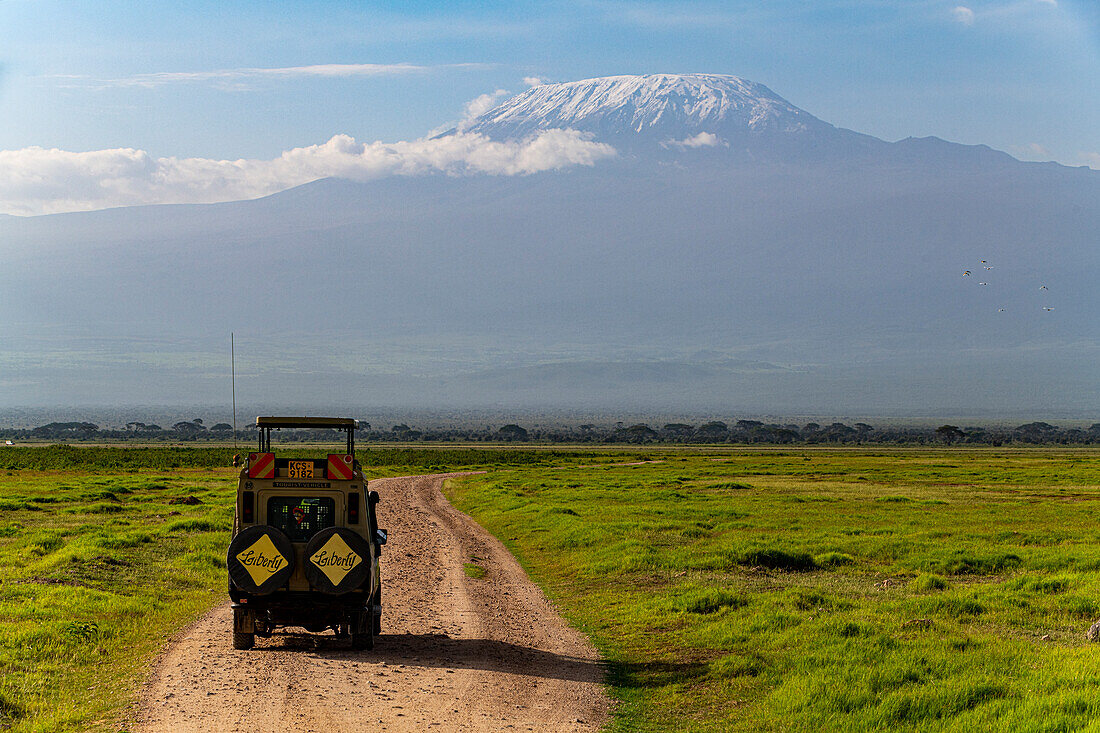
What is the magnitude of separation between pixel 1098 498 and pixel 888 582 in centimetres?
3873

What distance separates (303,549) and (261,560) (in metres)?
0.57

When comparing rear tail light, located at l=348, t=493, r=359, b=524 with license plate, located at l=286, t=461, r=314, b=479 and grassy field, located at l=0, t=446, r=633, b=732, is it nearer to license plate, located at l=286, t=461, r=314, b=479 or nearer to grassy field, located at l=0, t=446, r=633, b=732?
license plate, located at l=286, t=461, r=314, b=479

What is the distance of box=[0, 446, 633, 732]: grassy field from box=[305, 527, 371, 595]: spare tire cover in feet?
8.02

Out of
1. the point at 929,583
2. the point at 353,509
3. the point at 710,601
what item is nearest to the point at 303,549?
the point at 353,509

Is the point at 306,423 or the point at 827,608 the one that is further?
the point at 827,608

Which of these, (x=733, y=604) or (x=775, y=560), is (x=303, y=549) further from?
(x=775, y=560)

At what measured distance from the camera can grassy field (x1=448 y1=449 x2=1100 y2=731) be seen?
1161cm

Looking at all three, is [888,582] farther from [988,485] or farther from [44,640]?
[988,485]

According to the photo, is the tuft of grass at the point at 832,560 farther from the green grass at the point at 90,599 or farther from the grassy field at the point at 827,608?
the green grass at the point at 90,599

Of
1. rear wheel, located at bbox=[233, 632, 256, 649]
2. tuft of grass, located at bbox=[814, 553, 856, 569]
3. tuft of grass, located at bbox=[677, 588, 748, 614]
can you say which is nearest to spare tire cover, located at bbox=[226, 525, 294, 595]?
rear wheel, located at bbox=[233, 632, 256, 649]

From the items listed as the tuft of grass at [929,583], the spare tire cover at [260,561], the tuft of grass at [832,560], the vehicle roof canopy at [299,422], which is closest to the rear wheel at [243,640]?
the spare tire cover at [260,561]

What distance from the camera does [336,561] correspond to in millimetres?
13023

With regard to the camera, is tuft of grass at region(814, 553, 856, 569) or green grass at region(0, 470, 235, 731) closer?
green grass at region(0, 470, 235, 731)

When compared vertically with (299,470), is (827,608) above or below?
below
